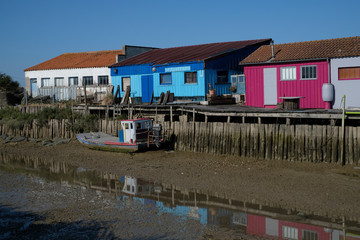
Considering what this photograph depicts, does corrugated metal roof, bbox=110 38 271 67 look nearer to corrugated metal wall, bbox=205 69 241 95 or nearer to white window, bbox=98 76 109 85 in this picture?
corrugated metal wall, bbox=205 69 241 95

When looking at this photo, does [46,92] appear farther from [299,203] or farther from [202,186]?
[299,203]

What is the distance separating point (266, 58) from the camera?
25281 millimetres

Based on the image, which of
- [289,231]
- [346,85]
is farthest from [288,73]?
[289,231]

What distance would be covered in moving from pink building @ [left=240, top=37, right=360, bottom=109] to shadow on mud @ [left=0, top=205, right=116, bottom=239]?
539 inches

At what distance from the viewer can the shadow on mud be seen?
11922mm

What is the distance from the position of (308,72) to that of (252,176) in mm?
8883

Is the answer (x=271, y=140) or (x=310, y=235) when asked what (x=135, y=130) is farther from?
(x=310, y=235)

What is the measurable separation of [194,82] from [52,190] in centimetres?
1552

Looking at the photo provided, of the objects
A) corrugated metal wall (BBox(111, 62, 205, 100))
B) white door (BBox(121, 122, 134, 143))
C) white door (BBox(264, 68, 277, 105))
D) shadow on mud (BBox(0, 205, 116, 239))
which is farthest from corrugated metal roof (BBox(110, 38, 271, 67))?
shadow on mud (BBox(0, 205, 116, 239))

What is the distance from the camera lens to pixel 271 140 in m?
19.8

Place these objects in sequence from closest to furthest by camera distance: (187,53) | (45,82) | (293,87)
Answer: (293,87) < (187,53) < (45,82)

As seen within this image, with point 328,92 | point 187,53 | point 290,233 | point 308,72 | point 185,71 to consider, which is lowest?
point 290,233

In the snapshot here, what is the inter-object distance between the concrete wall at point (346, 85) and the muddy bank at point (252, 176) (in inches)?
219

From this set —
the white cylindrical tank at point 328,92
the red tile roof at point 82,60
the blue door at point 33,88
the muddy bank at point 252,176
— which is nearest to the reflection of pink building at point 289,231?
the muddy bank at point 252,176
